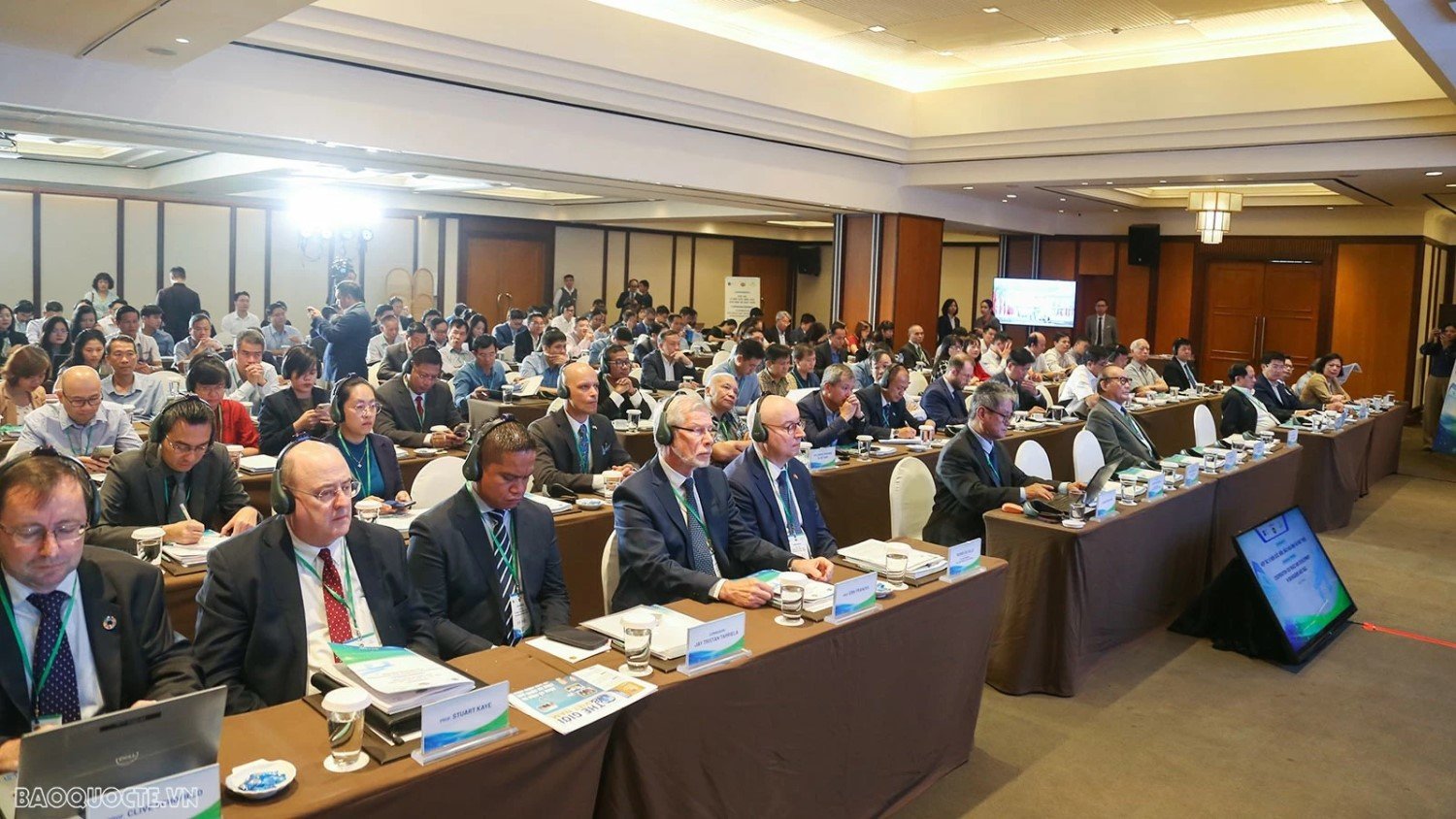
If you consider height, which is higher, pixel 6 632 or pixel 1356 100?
pixel 1356 100

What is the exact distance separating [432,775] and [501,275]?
16.7 metres

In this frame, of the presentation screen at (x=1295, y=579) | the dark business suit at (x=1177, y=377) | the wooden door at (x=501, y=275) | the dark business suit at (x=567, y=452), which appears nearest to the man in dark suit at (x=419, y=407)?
the dark business suit at (x=567, y=452)

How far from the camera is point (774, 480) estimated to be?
3.93m

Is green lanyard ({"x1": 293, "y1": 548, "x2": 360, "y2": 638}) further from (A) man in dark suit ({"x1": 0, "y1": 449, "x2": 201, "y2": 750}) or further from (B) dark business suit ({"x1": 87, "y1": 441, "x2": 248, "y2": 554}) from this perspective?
(B) dark business suit ({"x1": 87, "y1": 441, "x2": 248, "y2": 554})

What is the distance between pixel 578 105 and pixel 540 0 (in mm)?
1052

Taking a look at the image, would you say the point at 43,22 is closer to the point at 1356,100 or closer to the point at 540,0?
the point at 540,0

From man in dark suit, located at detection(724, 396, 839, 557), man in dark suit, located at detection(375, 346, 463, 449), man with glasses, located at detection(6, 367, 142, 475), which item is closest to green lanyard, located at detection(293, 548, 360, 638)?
man in dark suit, located at detection(724, 396, 839, 557)

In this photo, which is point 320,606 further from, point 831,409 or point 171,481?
point 831,409

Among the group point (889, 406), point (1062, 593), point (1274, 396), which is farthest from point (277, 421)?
point (1274, 396)

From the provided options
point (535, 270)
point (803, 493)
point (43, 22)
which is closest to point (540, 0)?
point (43, 22)

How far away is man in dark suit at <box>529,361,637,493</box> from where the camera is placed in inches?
193

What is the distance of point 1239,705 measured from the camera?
4434 millimetres

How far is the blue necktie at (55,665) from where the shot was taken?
2.07 m

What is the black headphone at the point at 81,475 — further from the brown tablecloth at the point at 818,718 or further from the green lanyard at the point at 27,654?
the brown tablecloth at the point at 818,718
